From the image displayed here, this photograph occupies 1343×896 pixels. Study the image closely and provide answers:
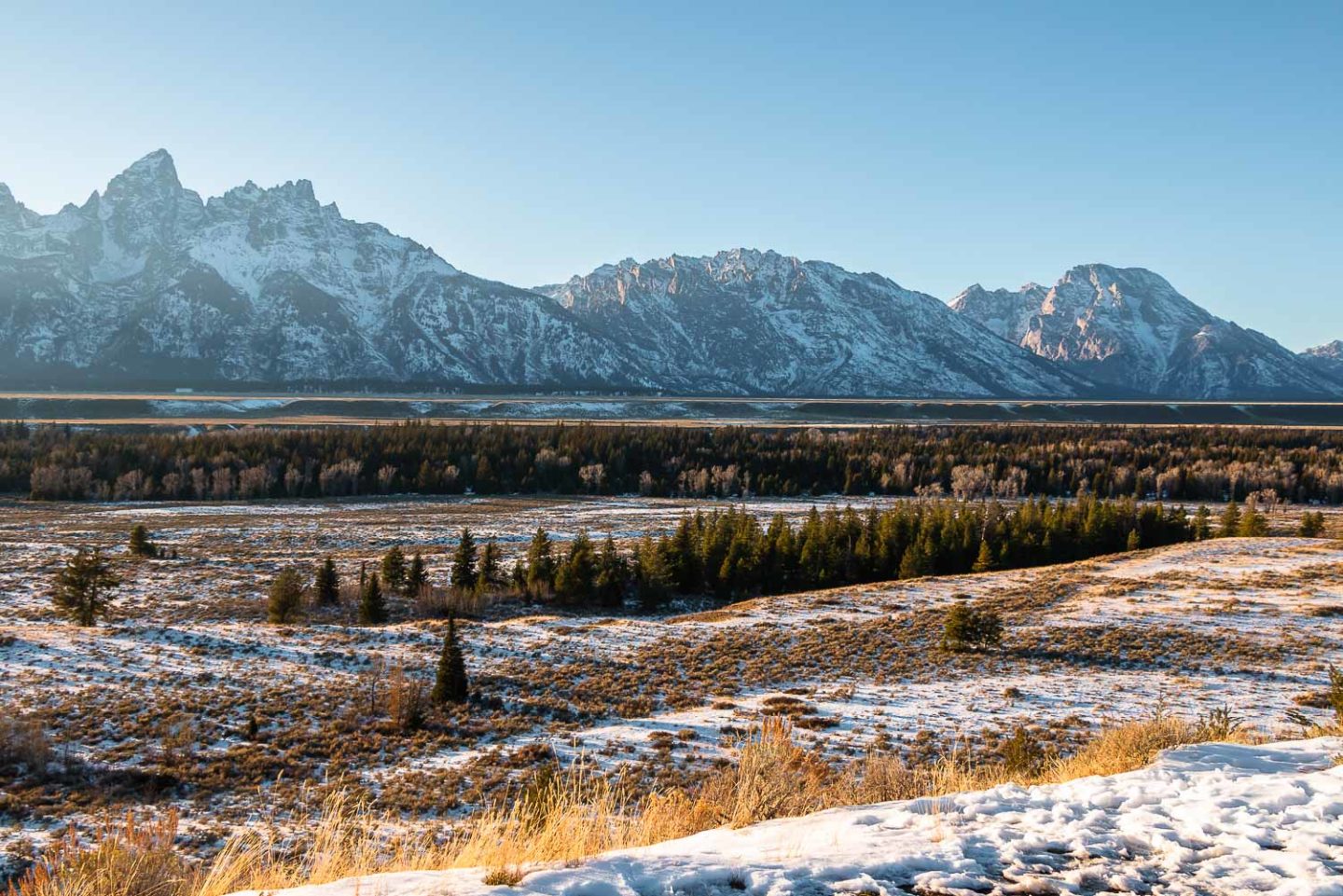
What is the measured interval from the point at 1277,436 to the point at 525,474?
151 m

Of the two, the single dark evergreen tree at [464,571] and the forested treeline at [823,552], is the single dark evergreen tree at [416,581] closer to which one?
the single dark evergreen tree at [464,571]

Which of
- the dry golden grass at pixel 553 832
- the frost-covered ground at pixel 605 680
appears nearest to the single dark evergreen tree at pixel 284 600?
the frost-covered ground at pixel 605 680

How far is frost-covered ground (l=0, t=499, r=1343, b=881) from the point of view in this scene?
18.3 meters

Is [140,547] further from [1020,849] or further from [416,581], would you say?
[1020,849]

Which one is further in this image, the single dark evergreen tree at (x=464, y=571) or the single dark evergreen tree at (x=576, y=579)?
the single dark evergreen tree at (x=464, y=571)

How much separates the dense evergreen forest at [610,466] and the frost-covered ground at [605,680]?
60598 mm

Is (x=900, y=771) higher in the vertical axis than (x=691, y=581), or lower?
higher

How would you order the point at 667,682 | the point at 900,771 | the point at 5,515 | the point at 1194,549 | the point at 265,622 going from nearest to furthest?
the point at 900,771
the point at 667,682
the point at 265,622
the point at 1194,549
the point at 5,515

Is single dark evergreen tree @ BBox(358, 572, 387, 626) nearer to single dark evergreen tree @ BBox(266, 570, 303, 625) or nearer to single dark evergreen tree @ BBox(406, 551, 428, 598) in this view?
single dark evergreen tree @ BBox(266, 570, 303, 625)

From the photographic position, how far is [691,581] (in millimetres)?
48750

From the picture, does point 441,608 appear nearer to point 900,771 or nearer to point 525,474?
point 900,771

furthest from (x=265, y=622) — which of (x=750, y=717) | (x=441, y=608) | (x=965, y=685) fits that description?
(x=965, y=685)

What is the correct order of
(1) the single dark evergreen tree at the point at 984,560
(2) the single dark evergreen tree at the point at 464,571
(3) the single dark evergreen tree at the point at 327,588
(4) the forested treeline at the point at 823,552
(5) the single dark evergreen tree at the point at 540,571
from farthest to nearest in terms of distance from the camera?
1. (1) the single dark evergreen tree at the point at 984,560
2. (4) the forested treeline at the point at 823,552
3. (5) the single dark evergreen tree at the point at 540,571
4. (2) the single dark evergreen tree at the point at 464,571
5. (3) the single dark evergreen tree at the point at 327,588

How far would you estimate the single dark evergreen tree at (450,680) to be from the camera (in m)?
24.2
